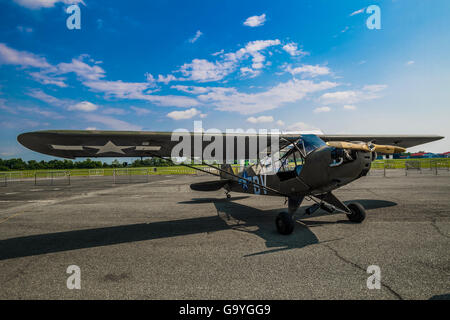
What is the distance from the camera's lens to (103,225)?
638 centimetres

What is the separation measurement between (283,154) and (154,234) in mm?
4094

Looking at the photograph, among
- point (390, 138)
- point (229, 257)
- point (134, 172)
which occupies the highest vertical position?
point (390, 138)

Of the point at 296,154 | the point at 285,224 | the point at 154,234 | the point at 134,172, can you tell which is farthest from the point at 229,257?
the point at 134,172

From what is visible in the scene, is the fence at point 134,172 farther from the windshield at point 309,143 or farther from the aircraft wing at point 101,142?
the windshield at point 309,143

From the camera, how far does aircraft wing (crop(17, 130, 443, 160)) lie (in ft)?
13.7

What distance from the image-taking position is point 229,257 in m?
3.80

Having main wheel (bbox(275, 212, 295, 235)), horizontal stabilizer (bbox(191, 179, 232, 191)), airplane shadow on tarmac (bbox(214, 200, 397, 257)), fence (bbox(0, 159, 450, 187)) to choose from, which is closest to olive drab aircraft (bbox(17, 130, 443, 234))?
main wheel (bbox(275, 212, 295, 235))

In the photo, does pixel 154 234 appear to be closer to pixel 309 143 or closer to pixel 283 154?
pixel 283 154

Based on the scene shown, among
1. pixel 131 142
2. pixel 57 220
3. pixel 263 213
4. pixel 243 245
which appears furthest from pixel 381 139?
pixel 57 220

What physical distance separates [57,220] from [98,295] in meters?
5.99

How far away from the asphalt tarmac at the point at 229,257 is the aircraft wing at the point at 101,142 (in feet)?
7.05

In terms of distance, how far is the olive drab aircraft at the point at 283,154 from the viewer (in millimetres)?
4426

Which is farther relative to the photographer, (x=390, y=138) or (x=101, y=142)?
(x=390, y=138)
